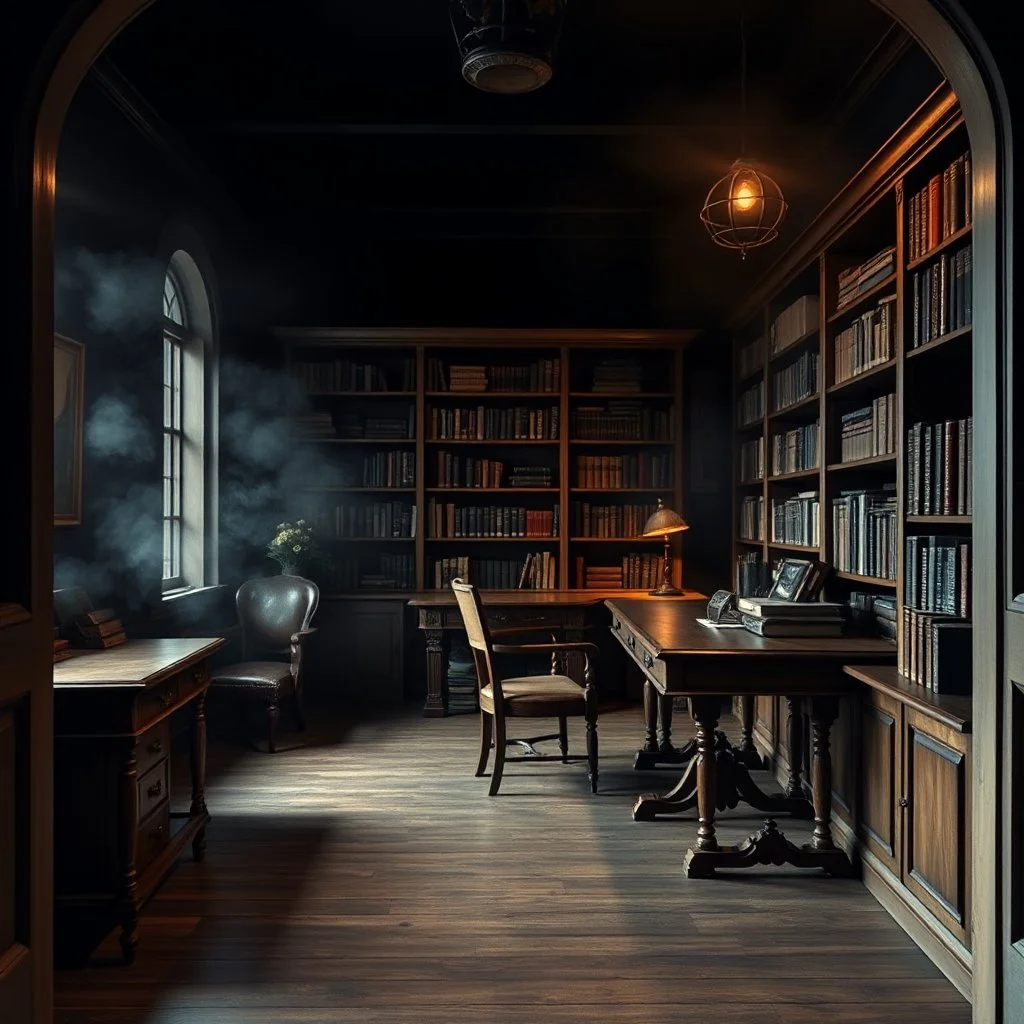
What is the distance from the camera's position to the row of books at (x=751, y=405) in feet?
19.6

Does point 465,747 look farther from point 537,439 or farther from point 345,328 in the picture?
point 345,328

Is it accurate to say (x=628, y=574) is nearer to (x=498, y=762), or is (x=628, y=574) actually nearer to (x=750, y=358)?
(x=750, y=358)

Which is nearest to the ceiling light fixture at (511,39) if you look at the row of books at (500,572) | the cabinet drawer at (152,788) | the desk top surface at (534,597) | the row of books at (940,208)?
the row of books at (940,208)

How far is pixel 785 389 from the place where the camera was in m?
5.37

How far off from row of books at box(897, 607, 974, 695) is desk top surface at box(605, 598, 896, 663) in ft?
1.18

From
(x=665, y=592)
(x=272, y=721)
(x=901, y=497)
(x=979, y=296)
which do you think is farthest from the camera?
(x=665, y=592)

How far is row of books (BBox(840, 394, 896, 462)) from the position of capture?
373cm

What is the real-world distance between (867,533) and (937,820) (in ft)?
4.35

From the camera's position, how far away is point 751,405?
20.7 feet

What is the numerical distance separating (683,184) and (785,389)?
1.56m

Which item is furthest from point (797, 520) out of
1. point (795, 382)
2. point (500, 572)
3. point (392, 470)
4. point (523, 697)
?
point (392, 470)

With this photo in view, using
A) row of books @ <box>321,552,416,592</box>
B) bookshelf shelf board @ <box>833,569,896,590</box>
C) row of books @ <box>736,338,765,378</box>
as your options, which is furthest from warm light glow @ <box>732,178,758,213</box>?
row of books @ <box>321,552,416,592</box>

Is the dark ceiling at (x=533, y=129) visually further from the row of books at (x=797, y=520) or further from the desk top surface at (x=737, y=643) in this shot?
the desk top surface at (x=737, y=643)

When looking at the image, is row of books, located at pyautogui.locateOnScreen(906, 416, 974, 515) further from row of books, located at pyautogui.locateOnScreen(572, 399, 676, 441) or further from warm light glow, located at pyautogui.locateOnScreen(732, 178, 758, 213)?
row of books, located at pyautogui.locateOnScreen(572, 399, 676, 441)
